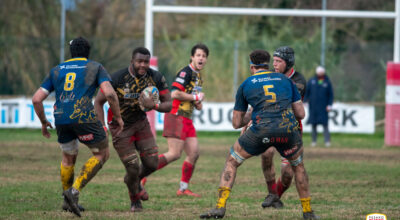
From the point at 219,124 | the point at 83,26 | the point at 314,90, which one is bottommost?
the point at 219,124

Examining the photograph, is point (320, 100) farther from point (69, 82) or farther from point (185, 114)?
point (69, 82)

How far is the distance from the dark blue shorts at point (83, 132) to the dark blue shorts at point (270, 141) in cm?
174

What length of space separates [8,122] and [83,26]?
1062 centimetres

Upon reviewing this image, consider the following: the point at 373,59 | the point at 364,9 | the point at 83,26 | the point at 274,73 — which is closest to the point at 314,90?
the point at 364,9

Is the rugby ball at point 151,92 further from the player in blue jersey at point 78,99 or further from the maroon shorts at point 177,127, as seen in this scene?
the maroon shorts at point 177,127

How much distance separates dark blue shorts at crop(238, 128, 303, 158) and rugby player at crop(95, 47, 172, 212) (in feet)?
5.02

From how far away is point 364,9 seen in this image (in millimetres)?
21844

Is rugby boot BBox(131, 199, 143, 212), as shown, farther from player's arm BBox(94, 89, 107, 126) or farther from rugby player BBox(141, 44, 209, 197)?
rugby player BBox(141, 44, 209, 197)

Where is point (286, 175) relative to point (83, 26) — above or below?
below

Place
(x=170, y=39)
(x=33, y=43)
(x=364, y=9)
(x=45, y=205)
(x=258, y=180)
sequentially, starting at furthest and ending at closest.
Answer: (x=170, y=39) < (x=33, y=43) < (x=364, y=9) < (x=258, y=180) < (x=45, y=205)

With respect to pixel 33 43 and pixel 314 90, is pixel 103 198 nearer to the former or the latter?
pixel 314 90

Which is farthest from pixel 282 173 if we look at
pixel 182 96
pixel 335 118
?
pixel 335 118

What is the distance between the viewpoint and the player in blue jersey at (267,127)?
747cm

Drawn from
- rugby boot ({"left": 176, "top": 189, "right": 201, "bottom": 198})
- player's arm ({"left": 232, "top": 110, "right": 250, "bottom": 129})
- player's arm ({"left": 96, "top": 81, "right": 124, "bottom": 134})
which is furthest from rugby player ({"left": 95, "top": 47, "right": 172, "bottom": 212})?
player's arm ({"left": 232, "top": 110, "right": 250, "bottom": 129})
